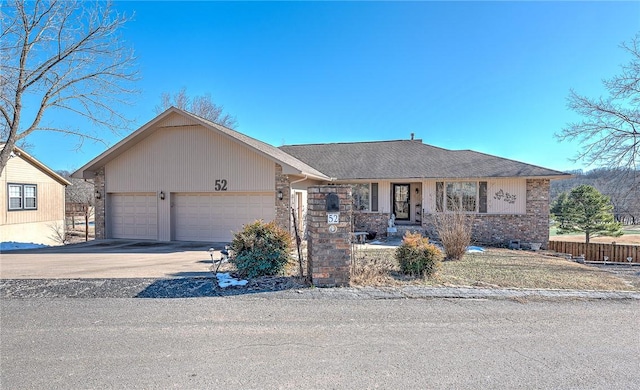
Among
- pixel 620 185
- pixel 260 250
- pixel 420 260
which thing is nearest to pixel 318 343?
pixel 260 250

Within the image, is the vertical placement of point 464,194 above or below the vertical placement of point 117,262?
above

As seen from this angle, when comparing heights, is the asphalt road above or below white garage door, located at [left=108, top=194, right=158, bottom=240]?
below

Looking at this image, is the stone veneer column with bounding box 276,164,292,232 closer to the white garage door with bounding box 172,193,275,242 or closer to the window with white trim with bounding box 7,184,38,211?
the white garage door with bounding box 172,193,275,242

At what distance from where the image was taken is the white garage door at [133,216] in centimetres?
1309

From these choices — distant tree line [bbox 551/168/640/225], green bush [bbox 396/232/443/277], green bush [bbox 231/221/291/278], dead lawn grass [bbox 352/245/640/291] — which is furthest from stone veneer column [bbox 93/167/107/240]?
distant tree line [bbox 551/168/640/225]

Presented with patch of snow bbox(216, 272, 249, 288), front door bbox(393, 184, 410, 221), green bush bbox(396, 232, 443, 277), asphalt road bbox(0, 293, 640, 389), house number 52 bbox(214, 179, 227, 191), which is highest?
house number 52 bbox(214, 179, 227, 191)

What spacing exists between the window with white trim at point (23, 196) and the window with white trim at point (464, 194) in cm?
2141

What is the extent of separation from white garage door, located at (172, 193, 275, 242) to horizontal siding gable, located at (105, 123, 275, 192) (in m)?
0.40

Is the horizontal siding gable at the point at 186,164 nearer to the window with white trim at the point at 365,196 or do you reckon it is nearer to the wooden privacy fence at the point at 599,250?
the window with white trim at the point at 365,196

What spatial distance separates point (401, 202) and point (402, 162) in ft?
7.88

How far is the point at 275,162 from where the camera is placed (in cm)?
1160

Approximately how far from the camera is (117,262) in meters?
8.33

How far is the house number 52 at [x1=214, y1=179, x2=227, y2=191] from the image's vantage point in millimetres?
12359

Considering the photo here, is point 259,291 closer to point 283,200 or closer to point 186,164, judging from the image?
point 283,200
